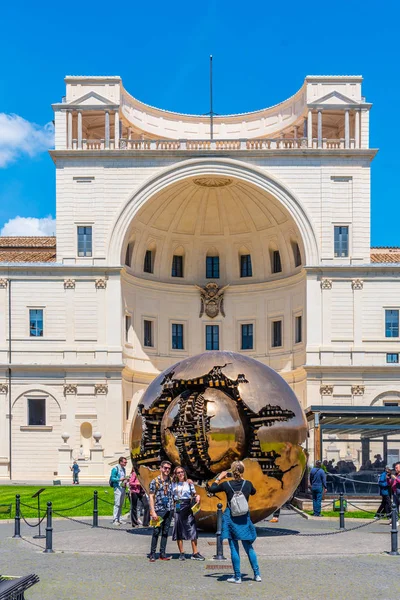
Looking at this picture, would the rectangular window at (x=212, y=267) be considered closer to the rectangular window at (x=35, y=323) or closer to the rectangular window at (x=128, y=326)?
the rectangular window at (x=128, y=326)

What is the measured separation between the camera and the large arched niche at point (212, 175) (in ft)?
188

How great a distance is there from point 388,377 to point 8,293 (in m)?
22.4

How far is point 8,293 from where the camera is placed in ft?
188

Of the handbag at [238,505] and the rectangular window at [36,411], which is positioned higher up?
the handbag at [238,505]

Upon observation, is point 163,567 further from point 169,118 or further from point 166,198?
point 169,118

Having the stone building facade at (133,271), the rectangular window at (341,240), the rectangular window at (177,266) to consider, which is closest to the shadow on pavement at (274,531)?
the stone building facade at (133,271)

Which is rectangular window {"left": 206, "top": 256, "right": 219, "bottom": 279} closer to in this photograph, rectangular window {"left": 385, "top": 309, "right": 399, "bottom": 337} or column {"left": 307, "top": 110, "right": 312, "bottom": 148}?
column {"left": 307, "top": 110, "right": 312, "bottom": 148}

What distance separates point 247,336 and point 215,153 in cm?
1232

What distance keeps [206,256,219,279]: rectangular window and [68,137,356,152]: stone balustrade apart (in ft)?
27.3

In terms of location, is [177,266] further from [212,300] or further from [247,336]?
[247,336]

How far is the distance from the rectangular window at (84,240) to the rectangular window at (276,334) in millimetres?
12632

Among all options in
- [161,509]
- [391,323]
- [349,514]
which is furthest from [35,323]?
[161,509]

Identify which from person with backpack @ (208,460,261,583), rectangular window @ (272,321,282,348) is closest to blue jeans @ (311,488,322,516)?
person with backpack @ (208,460,261,583)

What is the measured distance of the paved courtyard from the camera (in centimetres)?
1556
